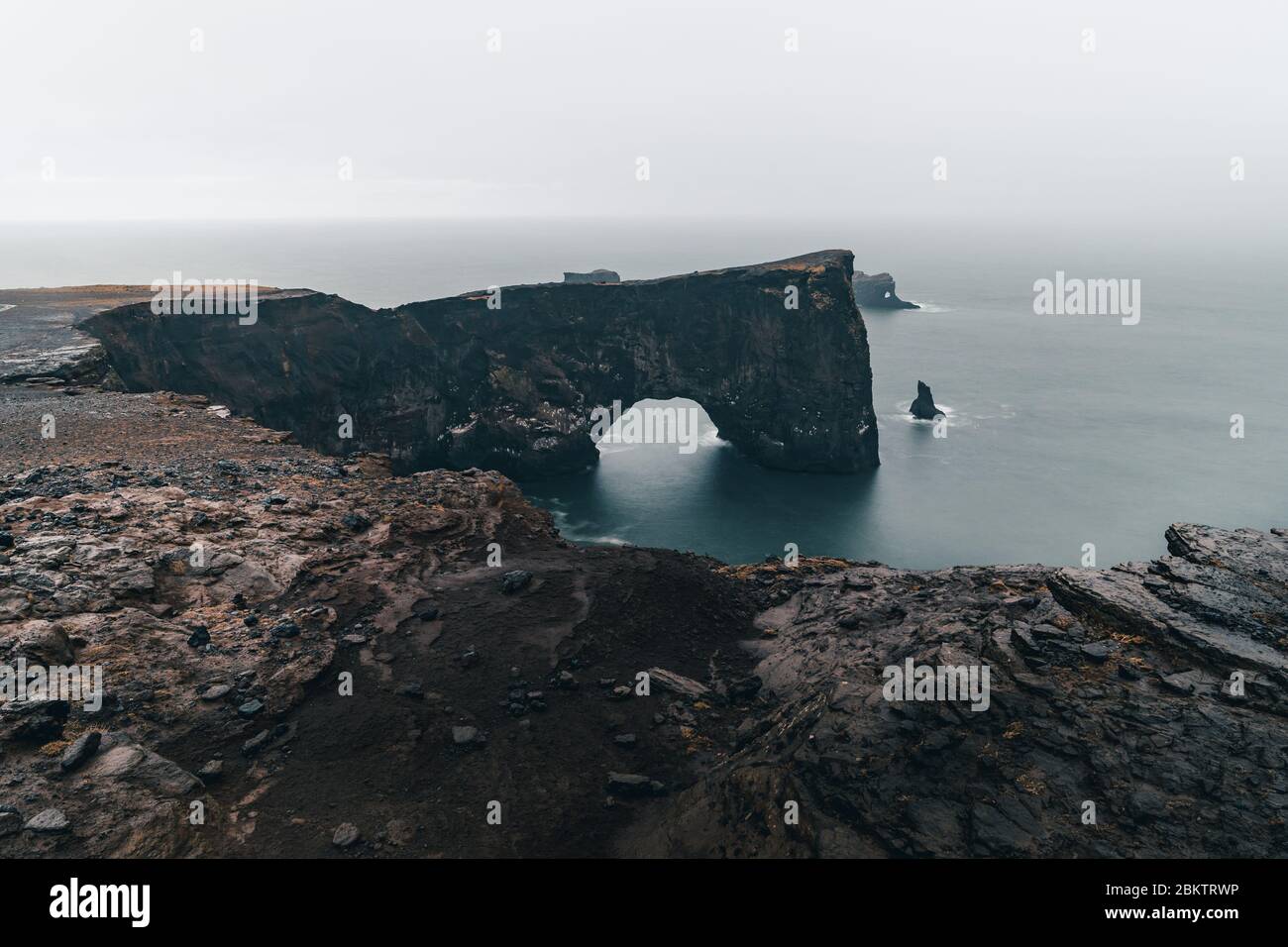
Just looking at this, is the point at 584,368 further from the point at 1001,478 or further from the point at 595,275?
the point at 595,275

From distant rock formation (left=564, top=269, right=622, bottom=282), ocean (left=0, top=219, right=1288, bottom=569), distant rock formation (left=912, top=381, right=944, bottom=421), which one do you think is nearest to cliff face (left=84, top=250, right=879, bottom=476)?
ocean (left=0, top=219, right=1288, bottom=569)

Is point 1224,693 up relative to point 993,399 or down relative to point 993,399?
down

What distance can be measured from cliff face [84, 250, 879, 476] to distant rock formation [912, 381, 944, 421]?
20.2m

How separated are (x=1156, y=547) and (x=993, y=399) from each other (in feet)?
180

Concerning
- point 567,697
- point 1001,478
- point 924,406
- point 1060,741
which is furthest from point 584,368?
point 1060,741

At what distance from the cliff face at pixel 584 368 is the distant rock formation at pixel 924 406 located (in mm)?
20181

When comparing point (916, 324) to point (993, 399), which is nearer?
point (993, 399)

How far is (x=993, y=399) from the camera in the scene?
115 meters

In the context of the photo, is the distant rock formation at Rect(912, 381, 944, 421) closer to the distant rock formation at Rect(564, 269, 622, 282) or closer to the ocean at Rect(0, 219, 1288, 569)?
the ocean at Rect(0, 219, 1288, 569)

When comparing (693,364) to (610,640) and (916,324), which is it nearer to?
(610,640)

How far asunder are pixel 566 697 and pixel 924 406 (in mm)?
93039

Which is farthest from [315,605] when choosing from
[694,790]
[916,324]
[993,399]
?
[916,324]

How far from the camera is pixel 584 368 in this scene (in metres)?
91.6

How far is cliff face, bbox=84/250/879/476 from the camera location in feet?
278
